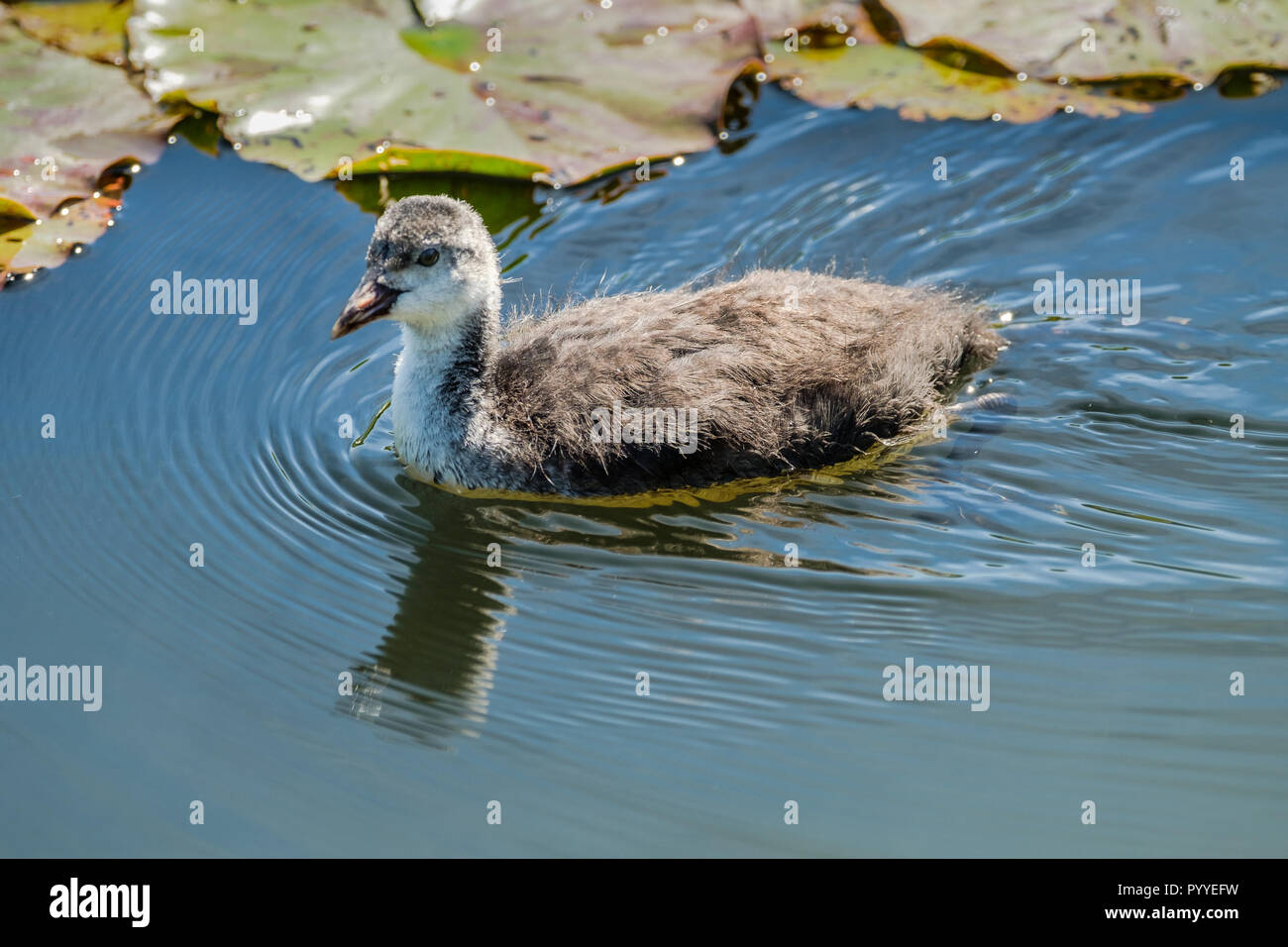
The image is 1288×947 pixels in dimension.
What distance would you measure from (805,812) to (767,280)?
8.01ft

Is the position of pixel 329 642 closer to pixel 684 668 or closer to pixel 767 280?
pixel 684 668

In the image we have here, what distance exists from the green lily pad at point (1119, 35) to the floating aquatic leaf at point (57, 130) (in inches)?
164

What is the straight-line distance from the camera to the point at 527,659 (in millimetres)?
4906

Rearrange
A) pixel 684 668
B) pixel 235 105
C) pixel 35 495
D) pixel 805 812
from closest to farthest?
pixel 805 812, pixel 684 668, pixel 35 495, pixel 235 105

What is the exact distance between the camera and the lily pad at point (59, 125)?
6.88 metres

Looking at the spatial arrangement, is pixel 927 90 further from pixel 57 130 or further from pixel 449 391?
pixel 57 130

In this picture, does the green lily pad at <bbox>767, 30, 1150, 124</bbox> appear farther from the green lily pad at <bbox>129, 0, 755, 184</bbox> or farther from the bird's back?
the bird's back

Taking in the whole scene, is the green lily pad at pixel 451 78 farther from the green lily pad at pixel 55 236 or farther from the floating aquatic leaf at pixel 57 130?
the green lily pad at pixel 55 236

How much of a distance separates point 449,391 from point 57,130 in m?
3.01

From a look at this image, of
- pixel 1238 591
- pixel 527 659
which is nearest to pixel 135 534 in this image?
pixel 527 659

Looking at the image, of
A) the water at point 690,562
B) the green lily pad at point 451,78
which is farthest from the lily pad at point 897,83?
the green lily pad at point 451,78

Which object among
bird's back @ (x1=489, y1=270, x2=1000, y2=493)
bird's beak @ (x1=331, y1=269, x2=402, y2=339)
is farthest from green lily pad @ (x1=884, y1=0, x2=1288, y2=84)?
bird's beak @ (x1=331, y1=269, x2=402, y2=339)

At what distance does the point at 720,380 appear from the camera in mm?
5422

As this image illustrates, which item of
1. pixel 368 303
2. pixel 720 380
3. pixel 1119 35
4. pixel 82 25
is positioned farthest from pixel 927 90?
pixel 82 25
